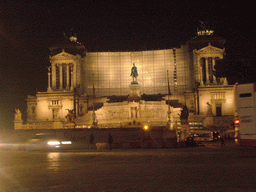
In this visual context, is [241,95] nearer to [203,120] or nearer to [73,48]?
[203,120]

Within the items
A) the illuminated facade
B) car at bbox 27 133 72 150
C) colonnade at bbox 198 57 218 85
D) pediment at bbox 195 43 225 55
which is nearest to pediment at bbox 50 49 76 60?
the illuminated facade

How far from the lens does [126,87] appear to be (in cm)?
9225

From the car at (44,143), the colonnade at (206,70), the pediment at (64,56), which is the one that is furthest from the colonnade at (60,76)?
the car at (44,143)

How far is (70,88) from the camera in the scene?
271ft

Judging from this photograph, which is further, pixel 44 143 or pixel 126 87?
pixel 126 87

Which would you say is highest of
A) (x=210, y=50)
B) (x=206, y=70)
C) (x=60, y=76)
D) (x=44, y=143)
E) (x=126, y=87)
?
(x=210, y=50)

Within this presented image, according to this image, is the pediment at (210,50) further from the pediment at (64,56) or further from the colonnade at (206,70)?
the pediment at (64,56)

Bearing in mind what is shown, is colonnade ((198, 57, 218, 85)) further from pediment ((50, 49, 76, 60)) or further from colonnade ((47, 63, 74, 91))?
colonnade ((47, 63, 74, 91))

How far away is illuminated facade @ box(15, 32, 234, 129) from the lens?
7094cm

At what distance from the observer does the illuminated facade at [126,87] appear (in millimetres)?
70938

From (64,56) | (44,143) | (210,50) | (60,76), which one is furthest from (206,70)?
(44,143)

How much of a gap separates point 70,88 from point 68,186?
72026 mm

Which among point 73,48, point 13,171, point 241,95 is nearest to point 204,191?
point 13,171

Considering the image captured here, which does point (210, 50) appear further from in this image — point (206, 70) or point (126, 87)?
point (126, 87)
